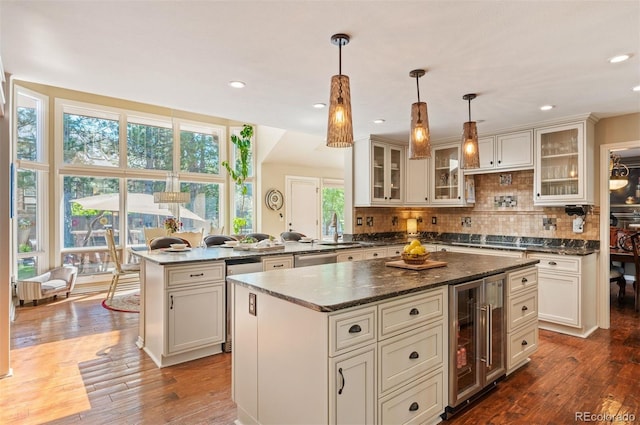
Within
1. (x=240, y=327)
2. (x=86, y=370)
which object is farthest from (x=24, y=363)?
(x=240, y=327)

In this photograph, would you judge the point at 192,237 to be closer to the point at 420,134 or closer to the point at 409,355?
the point at 420,134

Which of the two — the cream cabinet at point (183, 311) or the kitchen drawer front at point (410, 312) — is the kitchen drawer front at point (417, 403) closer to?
the kitchen drawer front at point (410, 312)

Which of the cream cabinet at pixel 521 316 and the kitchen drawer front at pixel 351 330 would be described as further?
the cream cabinet at pixel 521 316

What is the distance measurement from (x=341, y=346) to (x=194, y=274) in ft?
6.08

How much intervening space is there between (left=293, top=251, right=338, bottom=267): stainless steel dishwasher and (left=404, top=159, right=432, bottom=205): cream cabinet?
1913 mm

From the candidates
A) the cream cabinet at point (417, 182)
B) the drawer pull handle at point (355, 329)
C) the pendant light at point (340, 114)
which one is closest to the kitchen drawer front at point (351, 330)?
the drawer pull handle at point (355, 329)

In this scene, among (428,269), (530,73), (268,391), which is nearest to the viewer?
(268,391)

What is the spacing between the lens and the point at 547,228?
4512mm

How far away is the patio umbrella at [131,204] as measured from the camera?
591 cm

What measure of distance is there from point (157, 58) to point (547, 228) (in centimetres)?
462

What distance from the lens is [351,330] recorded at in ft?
5.57

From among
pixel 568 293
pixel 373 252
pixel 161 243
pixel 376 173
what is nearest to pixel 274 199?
pixel 376 173

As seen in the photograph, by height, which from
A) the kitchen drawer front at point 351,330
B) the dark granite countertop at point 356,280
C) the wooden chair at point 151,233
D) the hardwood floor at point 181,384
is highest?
the wooden chair at point 151,233

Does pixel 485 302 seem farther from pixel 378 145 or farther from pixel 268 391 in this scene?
pixel 378 145
